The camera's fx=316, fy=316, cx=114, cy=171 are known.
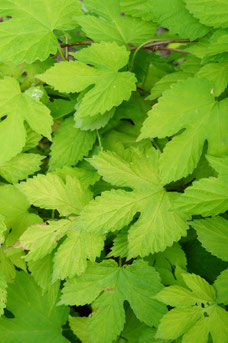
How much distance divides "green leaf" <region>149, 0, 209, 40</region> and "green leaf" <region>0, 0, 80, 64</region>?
0.39 metres

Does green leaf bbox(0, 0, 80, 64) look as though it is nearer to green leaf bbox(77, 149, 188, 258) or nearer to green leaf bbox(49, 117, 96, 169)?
green leaf bbox(49, 117, 96, 169)

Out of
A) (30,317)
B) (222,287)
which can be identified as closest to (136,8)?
(222,287)

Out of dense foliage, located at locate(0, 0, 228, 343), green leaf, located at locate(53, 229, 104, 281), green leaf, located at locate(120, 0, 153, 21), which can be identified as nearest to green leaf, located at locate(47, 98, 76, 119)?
dense foliage, located at locate(0, 0, 228, 343)

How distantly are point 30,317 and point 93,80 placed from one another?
113 centimetres

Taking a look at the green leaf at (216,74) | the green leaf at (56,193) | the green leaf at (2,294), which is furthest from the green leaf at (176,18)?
the green leaf at (2,294)

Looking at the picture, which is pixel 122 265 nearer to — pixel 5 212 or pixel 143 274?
pixel 143 274

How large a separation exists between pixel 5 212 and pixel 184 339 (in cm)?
89

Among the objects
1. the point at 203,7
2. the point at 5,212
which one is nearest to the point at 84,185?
the point at 5,212

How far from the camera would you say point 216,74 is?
4.06 feet

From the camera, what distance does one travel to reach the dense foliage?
44.9 inches

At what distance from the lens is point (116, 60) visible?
128 cm

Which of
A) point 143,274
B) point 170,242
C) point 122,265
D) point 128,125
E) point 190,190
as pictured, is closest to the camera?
point 190,190

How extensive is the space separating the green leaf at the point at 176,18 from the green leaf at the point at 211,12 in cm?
8

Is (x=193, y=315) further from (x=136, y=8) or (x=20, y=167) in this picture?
(x=136, y=8)
